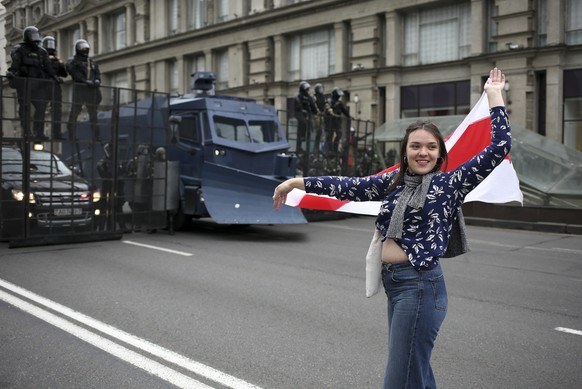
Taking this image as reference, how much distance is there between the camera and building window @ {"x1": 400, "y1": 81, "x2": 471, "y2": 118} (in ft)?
87.4

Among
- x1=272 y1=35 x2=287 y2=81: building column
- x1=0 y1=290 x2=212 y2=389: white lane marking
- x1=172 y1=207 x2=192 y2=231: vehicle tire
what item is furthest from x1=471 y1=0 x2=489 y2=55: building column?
x1=0 y1=290 x2=212 y2=389: white lane marking

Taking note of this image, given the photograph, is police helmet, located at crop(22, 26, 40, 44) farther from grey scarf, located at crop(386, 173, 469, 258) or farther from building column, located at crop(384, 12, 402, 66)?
building column, located at crop(384, 12, 402, 66)

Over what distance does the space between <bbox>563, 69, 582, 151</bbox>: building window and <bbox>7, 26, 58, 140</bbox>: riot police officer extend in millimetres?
19464

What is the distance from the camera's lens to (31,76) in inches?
471

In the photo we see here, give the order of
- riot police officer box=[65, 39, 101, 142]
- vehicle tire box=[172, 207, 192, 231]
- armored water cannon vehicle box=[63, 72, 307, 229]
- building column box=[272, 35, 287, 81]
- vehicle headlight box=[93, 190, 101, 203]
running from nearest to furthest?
1. riot police officer box=[65, 39, 101, 142]
2. vehicle headlight box=[93, 190, 101, 203]
3. armored water cannon vehicle box=[63, 72, 307, 229]
4. vehicle tire box=[172, 207, 192, 231]
5. building column box=[272, 35, 287, 81]

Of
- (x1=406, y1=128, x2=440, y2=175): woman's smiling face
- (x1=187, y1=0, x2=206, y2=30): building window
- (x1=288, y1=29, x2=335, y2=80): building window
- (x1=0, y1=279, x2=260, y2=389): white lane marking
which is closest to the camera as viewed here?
(x1=406, y1=128, x2=440, y2=175): woman's smiling face

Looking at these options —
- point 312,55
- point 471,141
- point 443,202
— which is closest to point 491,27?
point 312,55

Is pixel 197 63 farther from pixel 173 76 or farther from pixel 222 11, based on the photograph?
pixel 222 11

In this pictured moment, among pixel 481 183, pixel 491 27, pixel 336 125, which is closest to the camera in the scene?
pixel 481 183

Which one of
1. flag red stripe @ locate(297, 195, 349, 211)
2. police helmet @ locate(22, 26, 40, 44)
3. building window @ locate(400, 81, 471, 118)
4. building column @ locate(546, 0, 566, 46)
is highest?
building column @ locate(546, 0, 566, 46)

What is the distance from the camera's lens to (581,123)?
2358 cm

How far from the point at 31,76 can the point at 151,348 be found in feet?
28.1

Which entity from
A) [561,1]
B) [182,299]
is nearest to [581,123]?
[561,1]

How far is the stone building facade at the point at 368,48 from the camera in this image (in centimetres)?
2377
